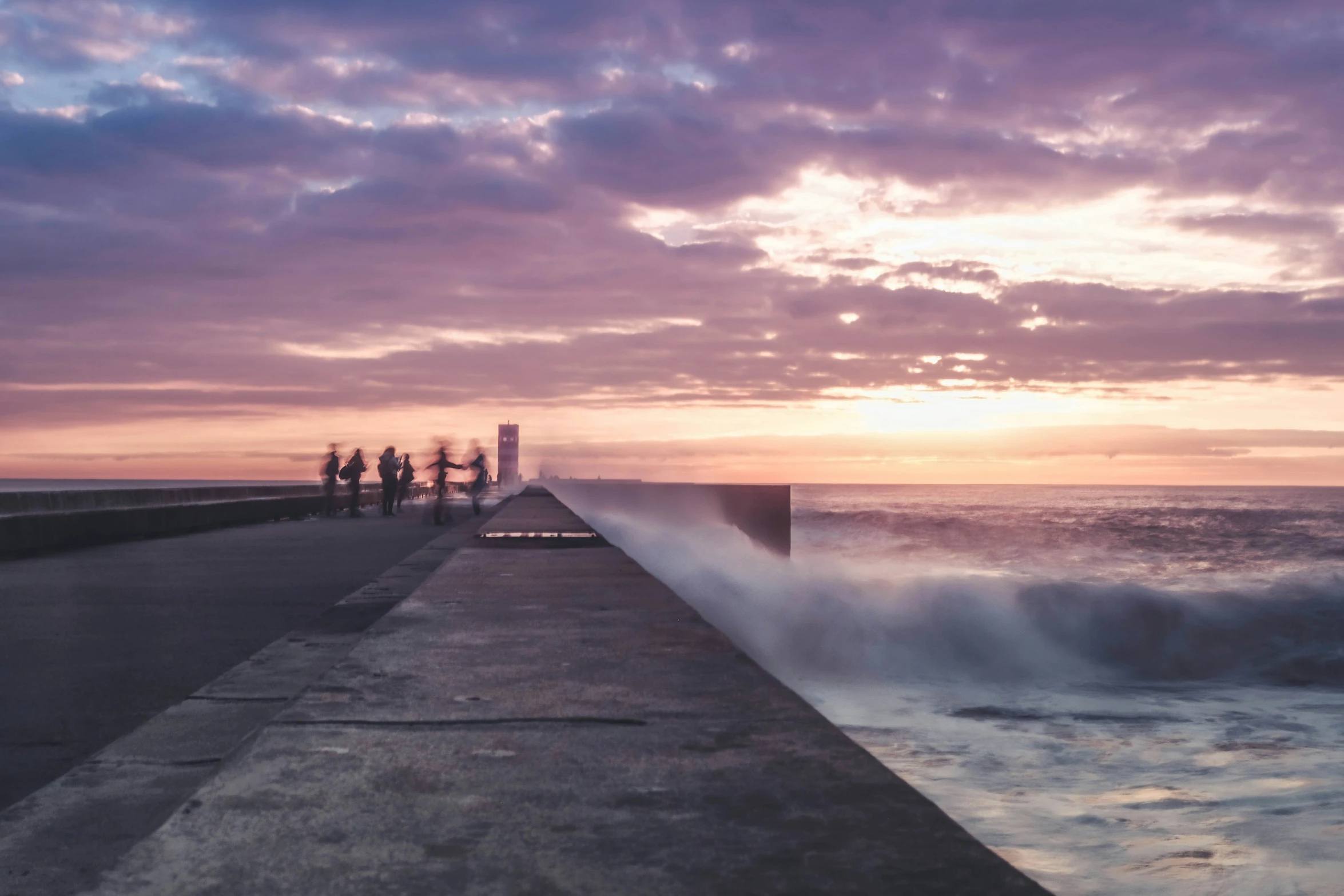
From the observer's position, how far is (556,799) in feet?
9.24

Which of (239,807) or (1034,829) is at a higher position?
(239,807)

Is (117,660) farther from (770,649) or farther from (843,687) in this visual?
(770,649)

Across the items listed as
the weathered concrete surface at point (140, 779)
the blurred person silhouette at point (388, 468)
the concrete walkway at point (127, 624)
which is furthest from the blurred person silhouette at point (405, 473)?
the weathered concrete surface at point (140, 779)

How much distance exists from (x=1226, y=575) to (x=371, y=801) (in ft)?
133

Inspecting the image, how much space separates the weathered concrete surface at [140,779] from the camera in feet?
9.64

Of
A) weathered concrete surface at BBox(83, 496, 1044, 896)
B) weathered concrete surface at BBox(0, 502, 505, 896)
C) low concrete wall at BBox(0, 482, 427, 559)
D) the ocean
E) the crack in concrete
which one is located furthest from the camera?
low concrete wall at BBox(0, 482, 427, 559)

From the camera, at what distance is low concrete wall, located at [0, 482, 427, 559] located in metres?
14.5

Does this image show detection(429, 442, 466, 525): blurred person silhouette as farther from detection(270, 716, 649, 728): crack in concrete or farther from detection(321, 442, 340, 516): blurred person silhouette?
detection(270, 716, 649, 728): crack in concrete

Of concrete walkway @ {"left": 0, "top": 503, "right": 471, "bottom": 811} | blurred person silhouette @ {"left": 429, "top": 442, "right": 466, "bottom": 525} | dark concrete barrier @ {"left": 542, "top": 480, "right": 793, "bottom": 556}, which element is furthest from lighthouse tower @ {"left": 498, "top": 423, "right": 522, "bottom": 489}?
concrete walkway @ {"left": 0, "top": 503, "right": 471, "bottom": 811}

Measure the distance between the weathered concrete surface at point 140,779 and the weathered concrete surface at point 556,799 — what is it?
12.0 inches

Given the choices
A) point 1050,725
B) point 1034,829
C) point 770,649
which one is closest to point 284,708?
point 1034,829

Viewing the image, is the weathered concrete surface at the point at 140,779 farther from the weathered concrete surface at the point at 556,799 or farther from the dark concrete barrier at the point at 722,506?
the dark concrete barrier at the point at 722,506

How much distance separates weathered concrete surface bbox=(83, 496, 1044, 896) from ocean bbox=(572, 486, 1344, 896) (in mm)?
4042

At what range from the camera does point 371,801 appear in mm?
2787
